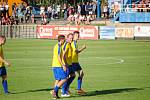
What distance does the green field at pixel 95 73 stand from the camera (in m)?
16.0

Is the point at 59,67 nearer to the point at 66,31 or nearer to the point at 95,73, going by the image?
the point at 95,73

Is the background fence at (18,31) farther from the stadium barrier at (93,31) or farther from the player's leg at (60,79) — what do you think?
the player's leg at (60,79)

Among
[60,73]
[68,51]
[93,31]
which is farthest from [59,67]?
[93,31]

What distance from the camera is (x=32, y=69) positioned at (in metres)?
23.5

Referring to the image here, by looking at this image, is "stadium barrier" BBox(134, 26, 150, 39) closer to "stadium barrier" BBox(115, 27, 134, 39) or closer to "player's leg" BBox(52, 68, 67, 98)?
"stadium barrier" BBox(115, 27, 134, 39)

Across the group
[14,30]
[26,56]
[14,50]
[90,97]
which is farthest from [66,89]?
[14,30]

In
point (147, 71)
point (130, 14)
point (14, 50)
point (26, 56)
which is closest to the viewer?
point (147, 71)

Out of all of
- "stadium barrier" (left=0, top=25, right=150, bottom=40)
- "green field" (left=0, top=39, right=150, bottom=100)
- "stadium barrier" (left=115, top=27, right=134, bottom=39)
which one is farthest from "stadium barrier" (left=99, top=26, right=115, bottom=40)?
"green field" (left=0, top=39, right=150, bottom=100)

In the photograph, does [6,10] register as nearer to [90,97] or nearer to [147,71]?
[147,71]

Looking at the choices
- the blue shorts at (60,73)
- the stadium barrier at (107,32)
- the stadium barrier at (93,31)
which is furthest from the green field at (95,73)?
the stadium barrier at (107,32)

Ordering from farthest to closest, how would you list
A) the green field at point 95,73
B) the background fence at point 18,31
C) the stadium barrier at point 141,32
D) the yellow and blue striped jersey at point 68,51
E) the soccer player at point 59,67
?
1. the background fence at point 18,31
2. the stadium barrier at point 141,32
3. the green field at point 95,73
4. the yellow and blue striped jersey at point 68,51
5. the soccer player at point 59,67

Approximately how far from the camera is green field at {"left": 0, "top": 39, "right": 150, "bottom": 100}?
15977mm

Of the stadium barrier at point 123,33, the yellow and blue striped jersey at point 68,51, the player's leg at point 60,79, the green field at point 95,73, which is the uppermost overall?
the yellow and blue striped jersey at point 68,51

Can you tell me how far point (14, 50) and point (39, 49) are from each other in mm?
1666
